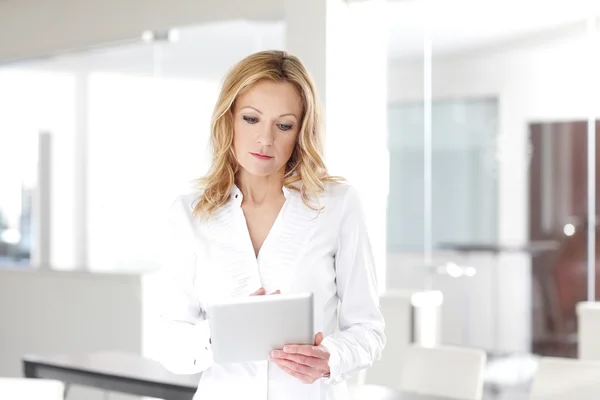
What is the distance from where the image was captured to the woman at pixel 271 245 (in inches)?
69.7

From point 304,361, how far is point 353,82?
10.7ft

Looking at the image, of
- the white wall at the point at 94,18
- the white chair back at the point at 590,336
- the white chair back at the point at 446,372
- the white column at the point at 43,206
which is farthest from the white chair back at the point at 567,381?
the white column at the point at 43,206

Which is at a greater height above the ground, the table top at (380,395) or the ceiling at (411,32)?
the ceiling at (411,32)

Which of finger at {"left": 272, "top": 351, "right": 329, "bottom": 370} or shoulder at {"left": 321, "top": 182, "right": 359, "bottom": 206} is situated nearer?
finger at {"left": 272, "top": 351, "right": 329, "bottom": 370}

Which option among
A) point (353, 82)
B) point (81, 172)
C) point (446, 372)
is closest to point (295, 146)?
point (446, 372)

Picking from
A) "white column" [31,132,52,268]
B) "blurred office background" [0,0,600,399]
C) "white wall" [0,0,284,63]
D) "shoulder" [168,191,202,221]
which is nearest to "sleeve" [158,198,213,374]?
"shoulder" [168,191,202,221]

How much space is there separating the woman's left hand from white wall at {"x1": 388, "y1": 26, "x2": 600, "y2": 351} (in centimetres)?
324

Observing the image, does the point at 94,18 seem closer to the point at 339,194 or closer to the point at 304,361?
the point at 339,194

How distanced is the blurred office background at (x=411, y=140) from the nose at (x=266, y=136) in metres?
2.61

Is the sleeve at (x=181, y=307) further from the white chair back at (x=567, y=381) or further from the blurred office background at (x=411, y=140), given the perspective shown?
the blurred office background at (x=411, y=140)

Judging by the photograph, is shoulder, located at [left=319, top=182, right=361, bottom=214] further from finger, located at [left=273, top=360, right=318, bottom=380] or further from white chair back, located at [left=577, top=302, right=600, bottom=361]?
white chair back, located at [left=577, top=302, right=600, bottom=361]

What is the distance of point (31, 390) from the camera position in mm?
2875

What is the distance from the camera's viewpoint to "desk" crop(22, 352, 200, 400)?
3.42 metres

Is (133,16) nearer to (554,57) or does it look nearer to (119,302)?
(119,302)
